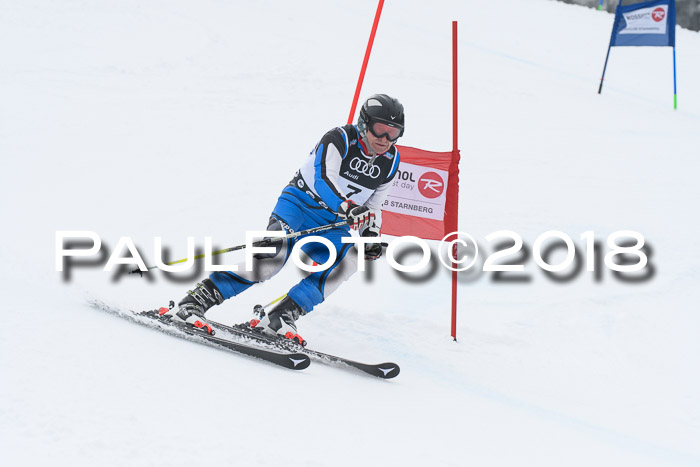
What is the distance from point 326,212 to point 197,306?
37.6 inches

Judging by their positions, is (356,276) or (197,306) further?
(356,276)

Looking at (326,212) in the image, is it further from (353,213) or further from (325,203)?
(353,213)

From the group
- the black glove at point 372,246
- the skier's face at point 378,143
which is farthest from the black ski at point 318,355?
the skier's face at point 378,143

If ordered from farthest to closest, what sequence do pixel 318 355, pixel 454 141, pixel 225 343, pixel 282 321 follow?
pixel 454 141 → pixel 282 321 → pixel 318 355 → pixel 225 343

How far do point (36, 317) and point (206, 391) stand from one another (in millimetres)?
998

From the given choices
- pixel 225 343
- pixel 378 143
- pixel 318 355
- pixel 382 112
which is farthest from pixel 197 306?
pixel 382 112

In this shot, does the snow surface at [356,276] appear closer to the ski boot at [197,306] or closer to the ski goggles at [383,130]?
the ski boot at [197,306]

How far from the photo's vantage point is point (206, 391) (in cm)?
253

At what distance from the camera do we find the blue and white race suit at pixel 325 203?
13.3ft

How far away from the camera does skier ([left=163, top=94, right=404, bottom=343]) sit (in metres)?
3.93

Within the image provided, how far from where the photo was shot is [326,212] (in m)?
4.23

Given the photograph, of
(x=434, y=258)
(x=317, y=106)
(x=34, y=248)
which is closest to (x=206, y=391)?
(x=34, y=248)

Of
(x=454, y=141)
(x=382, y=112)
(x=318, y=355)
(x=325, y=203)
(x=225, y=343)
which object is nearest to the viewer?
(x=225, y=343)

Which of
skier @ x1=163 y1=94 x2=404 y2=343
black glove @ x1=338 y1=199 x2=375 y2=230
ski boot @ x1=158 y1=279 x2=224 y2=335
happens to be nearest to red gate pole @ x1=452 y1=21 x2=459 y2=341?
skier @ x1=163 y1=94 x2=404 y2=343
